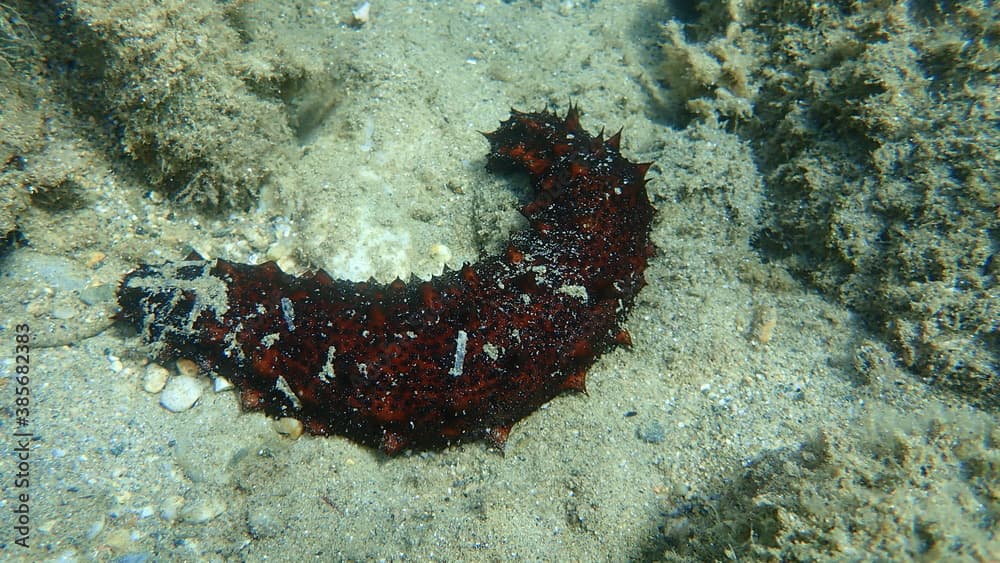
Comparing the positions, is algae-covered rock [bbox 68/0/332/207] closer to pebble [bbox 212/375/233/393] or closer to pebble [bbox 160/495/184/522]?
pebble [bbox 212/375/233/393]

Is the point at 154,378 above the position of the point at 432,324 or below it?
below

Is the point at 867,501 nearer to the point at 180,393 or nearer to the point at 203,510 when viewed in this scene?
the point at 203,510

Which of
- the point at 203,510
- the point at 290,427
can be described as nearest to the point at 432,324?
the point at 290,427

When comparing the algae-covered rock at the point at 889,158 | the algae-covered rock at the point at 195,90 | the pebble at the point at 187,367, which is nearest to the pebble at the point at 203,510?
the pebble at the point at 187,367

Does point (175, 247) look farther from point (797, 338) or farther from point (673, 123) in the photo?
point (797, 338)

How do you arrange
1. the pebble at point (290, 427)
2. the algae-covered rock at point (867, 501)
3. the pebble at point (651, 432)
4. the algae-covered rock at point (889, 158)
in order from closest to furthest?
the algae-covered rock at point (867, 501), the algae-covered rock at point (889, 158), the pebble at point (651, 432), the pebble at point (290, 427)

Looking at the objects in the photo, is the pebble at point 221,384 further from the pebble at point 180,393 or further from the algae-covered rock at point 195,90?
the algae-covered rock at point 195,90

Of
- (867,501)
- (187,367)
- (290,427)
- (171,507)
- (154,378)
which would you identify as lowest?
(171,507)

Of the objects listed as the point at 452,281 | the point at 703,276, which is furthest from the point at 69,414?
the point at 703,276
